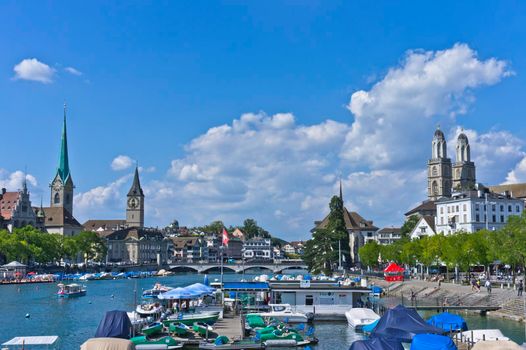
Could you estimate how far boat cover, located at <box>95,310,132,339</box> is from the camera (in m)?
36.2

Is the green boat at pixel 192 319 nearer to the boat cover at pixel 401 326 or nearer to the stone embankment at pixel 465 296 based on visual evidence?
the boat cover at pixel 401 326

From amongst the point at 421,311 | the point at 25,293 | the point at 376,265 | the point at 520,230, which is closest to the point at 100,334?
the point at 421,311

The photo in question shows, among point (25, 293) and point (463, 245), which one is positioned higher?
point (463, 245)

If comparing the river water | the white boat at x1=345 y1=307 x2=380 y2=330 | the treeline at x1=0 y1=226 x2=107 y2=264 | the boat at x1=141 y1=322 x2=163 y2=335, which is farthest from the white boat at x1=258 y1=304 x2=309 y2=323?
the treeline at x1=0 y1=226 x2=107 y2=264

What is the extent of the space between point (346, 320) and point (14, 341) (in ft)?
104

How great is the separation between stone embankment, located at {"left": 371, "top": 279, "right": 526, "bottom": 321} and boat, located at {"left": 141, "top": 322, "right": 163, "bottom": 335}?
29897 mm

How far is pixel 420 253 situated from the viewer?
106 m

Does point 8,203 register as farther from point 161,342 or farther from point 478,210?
point 161,342

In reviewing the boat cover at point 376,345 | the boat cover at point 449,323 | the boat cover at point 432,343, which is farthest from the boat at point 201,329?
the boat cover at point 376,345

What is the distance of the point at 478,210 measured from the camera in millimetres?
113938

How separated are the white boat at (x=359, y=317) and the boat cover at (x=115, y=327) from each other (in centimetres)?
2210

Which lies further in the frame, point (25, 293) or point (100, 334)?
point (25, 293)

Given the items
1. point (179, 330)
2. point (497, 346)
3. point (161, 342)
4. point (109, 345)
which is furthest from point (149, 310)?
point (497, 346)

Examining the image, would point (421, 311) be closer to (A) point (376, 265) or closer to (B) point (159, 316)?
(B) point (159, 316)
